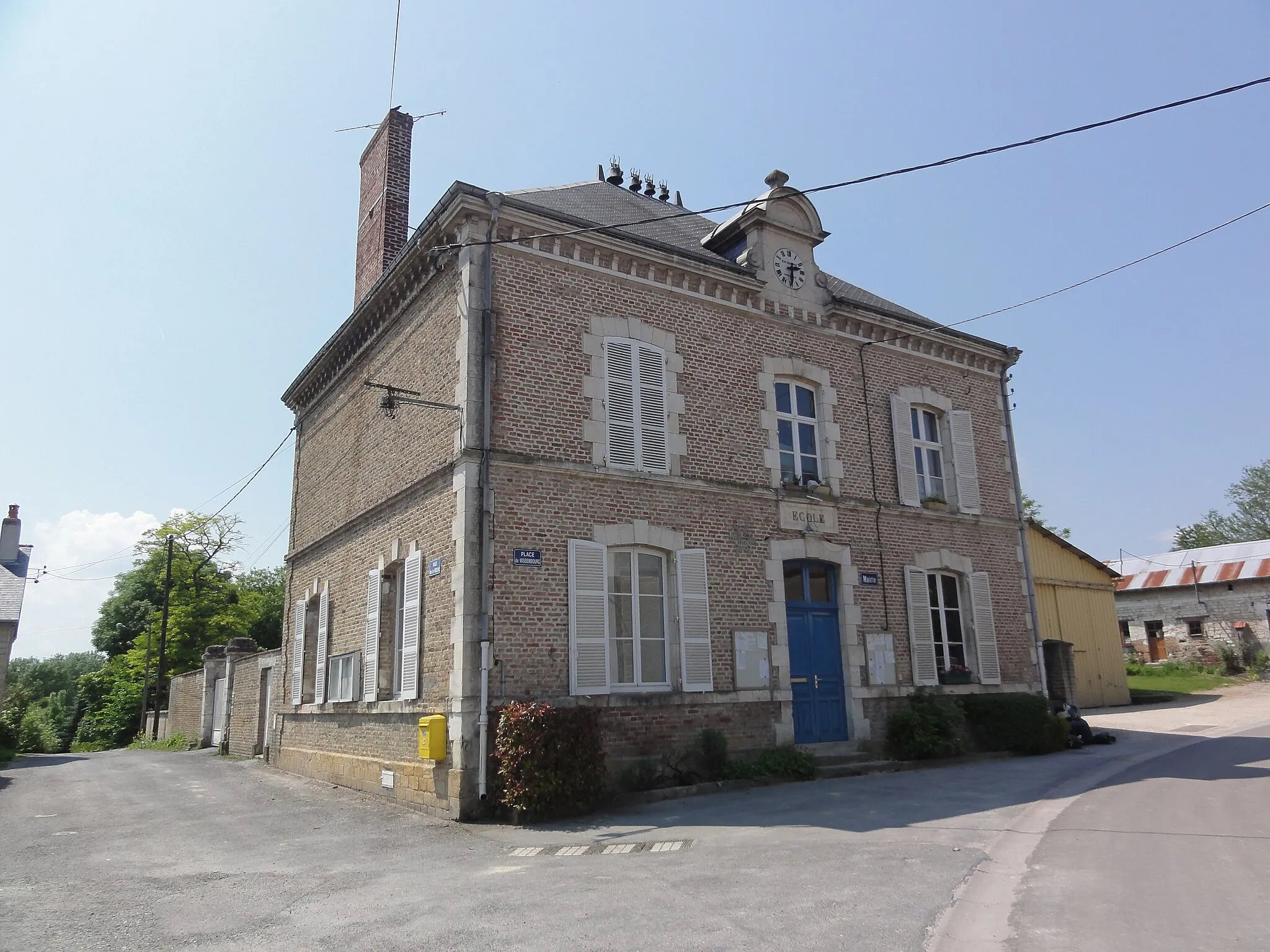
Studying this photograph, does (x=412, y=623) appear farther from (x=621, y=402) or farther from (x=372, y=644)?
(x=621, y=402)

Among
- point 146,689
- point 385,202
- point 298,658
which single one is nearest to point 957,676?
point 298,658

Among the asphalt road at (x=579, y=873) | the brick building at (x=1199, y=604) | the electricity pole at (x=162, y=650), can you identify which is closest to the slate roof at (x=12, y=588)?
the asphalt road at (x=579, y=873)

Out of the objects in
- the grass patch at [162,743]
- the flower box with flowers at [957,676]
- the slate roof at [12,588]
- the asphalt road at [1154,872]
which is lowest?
the grass patch at [162,743]

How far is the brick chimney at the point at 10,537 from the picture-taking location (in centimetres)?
2009

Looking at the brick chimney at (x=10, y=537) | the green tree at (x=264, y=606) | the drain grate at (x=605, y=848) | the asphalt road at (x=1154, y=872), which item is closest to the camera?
the asphalt road at (x=1154, y=872)

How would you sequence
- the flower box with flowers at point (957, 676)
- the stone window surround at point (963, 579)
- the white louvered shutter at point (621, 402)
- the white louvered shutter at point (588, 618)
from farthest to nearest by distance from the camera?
the stone window surround at point (963, 579)
the flower box with flowers at point (957, 676)
the white louvered shutter at point (621, 402)
the white louvered shutter at point (588, 618)

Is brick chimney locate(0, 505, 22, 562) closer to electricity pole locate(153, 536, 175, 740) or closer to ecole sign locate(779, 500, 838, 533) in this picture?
electricity pole locate(153, 536, 175, 740)

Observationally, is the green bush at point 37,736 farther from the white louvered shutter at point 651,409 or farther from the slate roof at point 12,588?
the white louvered shutter at point 651,409

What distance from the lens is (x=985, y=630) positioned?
46.2 ft

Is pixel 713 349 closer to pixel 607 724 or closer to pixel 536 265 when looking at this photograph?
pixel 536 265

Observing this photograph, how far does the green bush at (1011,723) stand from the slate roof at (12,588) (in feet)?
55.1

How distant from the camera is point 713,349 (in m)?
12.0

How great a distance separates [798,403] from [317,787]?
8974 mm

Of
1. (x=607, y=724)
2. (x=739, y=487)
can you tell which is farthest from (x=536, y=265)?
(x=607, y=724)
